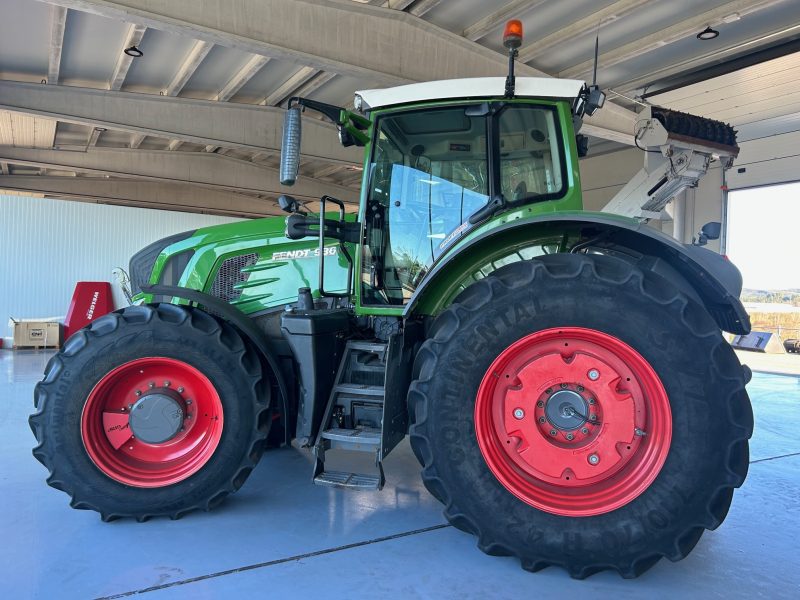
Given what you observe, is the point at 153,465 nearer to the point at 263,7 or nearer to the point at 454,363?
the point at 454,363

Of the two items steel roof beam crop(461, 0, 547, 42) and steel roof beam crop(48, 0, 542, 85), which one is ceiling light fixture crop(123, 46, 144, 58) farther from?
steel roof beam crop(461, 0, 547, 42)

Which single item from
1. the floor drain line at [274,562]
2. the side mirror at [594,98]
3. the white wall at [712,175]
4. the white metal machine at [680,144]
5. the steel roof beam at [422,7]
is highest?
the steel roof beam at [422,7]

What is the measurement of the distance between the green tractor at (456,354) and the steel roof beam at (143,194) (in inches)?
621

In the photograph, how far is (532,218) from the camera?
2.40m

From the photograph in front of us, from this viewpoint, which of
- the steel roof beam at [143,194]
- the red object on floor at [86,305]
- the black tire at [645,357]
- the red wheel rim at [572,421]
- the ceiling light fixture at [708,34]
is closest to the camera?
the black tire at [645,357]

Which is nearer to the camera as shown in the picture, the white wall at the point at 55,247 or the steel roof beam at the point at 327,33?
the steel roof beam at the point at 327,33

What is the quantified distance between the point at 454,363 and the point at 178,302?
1935 mm

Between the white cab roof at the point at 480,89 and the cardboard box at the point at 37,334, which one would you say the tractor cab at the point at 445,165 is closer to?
the white cab roof at the point at 480,89

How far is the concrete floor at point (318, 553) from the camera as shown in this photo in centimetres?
214

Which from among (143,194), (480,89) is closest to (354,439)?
(480,89)

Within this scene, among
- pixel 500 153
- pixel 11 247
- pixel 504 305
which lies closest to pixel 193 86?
pixel 11 247

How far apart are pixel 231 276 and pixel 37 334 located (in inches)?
378

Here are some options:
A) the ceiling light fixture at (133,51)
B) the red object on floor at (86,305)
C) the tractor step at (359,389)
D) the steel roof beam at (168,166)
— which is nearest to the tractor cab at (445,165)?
the tractor step at (359,389)

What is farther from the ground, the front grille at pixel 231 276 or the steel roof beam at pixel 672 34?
the steel roof beam at pixel 672 34
